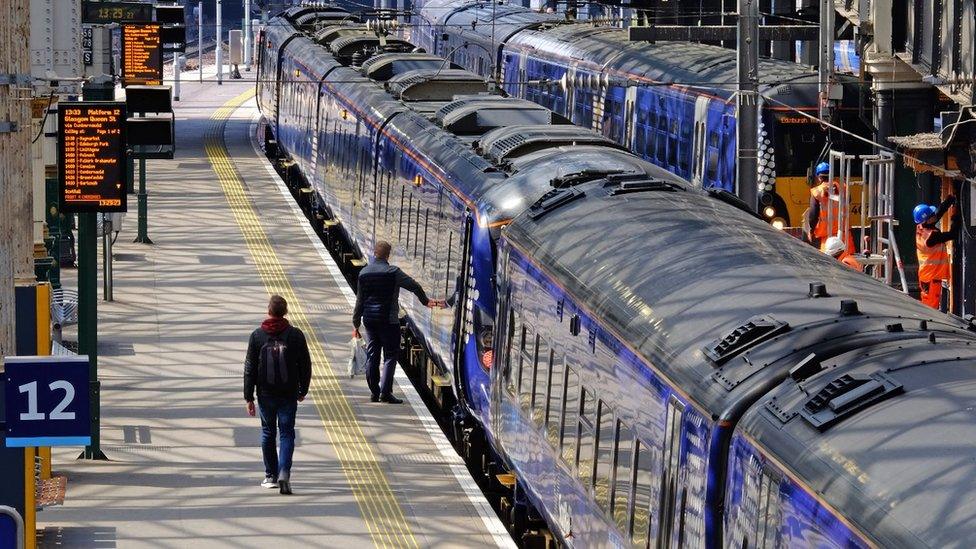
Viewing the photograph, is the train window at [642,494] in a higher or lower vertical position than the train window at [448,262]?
lower

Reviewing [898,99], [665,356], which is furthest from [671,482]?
[898,99]

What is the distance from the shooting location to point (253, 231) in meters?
27.3

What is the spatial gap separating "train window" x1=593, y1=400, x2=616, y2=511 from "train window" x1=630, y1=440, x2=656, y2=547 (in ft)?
1.86

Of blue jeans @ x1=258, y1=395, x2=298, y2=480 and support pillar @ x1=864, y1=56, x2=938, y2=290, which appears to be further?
support pillar @ x1=864, y1=56, x2=938, y2=290

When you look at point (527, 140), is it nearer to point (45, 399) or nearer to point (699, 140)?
point (45, 399)

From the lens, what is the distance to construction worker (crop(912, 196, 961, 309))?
18.2m

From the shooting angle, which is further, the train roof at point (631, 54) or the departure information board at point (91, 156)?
the train roof at point (631, 54)

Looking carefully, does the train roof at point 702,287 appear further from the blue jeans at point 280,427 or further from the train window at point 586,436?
the blue jeans at point 280,427

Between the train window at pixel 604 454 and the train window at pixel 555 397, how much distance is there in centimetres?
98

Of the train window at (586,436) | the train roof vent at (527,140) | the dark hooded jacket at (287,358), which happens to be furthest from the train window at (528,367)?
the train roof vent at (527,140)

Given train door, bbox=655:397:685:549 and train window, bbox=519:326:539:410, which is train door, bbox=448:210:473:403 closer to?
train window, bbox=519:326:539:410

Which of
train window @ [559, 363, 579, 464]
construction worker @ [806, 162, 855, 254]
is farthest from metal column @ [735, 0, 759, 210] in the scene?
train window @ [559, 363, 579, 464]

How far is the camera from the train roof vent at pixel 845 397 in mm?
7070

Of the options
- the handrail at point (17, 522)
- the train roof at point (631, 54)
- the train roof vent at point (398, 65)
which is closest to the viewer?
the handrail at point (17, 522)
